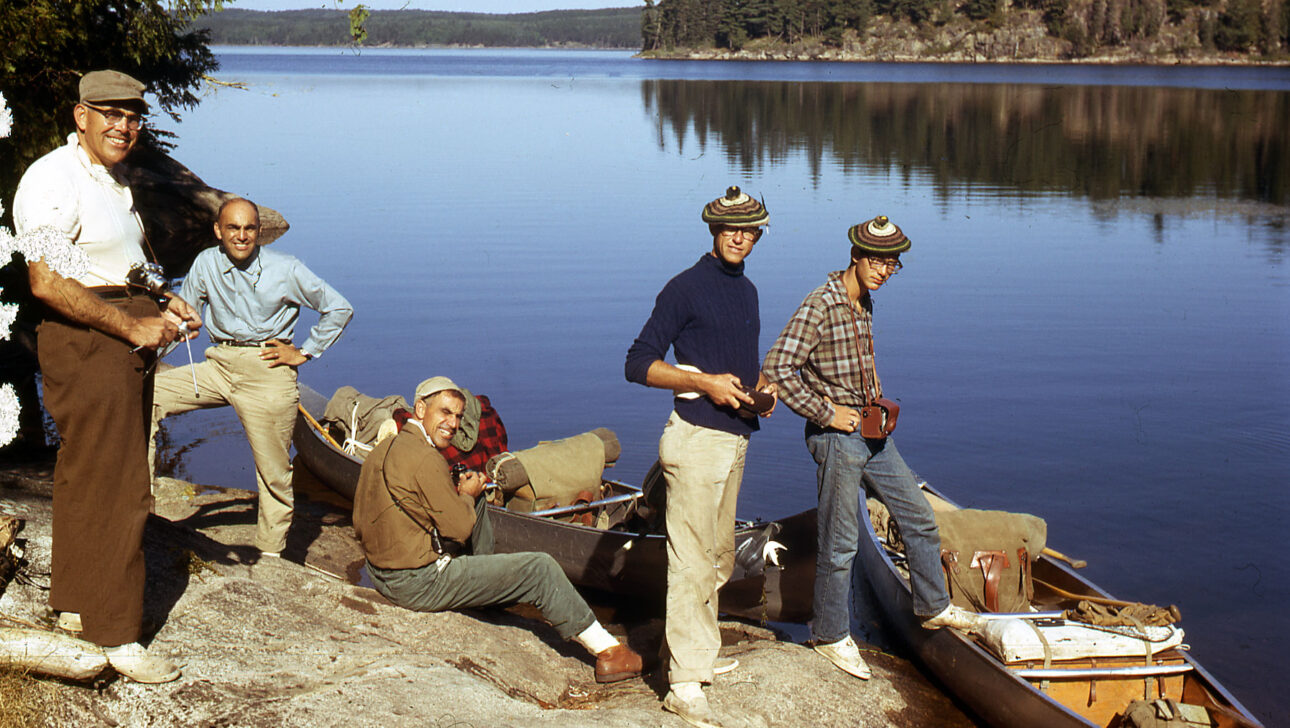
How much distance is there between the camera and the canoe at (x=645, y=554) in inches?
361

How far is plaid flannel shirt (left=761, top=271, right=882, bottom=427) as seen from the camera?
257 inches

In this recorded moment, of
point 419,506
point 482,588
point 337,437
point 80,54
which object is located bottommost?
point 337,437

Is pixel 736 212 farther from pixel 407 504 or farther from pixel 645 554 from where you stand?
pixel 645 554

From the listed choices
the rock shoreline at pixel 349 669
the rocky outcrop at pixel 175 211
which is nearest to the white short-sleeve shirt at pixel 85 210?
the rock shoreline at pixel 349 669

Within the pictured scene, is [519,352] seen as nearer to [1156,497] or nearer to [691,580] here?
[1156,497]

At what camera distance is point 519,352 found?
1939cm

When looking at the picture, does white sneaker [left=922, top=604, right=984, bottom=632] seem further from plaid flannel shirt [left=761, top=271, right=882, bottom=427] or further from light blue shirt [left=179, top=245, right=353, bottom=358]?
light blue shirt [left=179, top=245, right=353, bottom=358]

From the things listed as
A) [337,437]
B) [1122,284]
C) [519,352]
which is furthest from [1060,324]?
[337,437]

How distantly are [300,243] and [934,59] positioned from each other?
5165 inches

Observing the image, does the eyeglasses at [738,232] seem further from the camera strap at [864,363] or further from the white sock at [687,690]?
the white sock at [687,690]

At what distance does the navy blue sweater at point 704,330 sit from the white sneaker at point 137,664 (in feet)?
8.48

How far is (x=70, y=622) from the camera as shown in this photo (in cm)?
546

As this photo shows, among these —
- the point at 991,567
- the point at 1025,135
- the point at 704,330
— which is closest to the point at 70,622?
the point at 704,330

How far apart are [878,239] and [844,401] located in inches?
37.1
